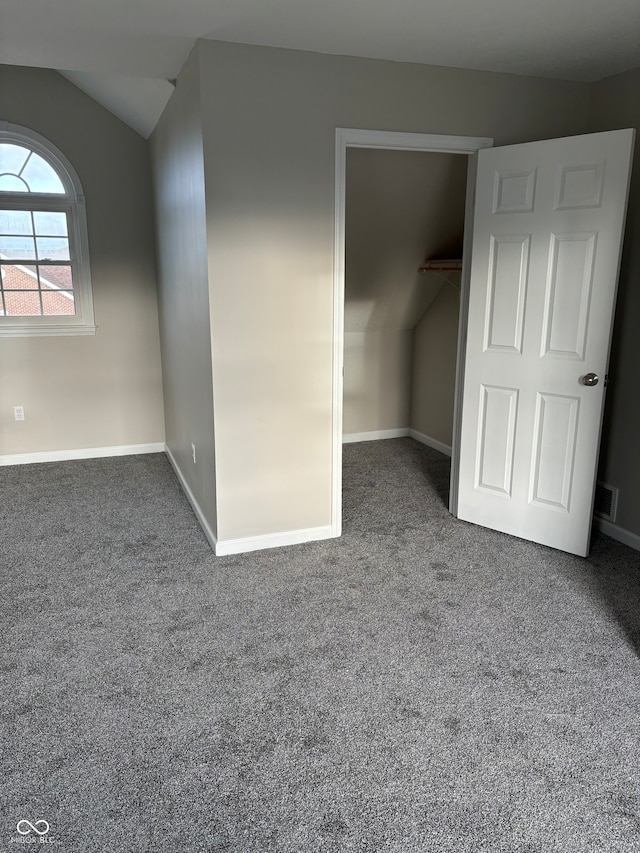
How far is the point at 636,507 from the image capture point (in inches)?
127

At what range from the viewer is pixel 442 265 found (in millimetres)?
4250

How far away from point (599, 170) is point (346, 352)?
8.32 feet

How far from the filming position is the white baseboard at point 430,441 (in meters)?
4.82

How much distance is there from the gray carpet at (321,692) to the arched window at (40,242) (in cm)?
179

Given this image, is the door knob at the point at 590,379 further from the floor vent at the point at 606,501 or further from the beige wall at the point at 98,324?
the beige wall at the point at 98,324

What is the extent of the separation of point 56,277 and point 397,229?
2.51 metres

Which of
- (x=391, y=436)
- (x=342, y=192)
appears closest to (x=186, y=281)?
(x=342, y=192)

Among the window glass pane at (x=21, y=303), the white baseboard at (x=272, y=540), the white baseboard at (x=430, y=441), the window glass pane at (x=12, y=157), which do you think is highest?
the window glass pane at (x=12, y=157)

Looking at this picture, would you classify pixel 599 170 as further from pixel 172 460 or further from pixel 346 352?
pixel 172 460

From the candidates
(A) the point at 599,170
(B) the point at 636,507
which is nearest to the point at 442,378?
(B) the point at 636,507

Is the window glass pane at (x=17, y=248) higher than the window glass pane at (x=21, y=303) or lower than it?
higher

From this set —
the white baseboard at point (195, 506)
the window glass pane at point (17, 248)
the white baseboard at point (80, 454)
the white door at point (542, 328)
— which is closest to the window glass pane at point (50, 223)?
the window glass pane at point (17, 248)

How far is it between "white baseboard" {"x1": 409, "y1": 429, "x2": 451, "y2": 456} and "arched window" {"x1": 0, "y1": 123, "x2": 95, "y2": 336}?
2736 mm

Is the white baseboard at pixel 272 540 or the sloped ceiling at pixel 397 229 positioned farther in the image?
the sloped ceiling at pixel 397 229
